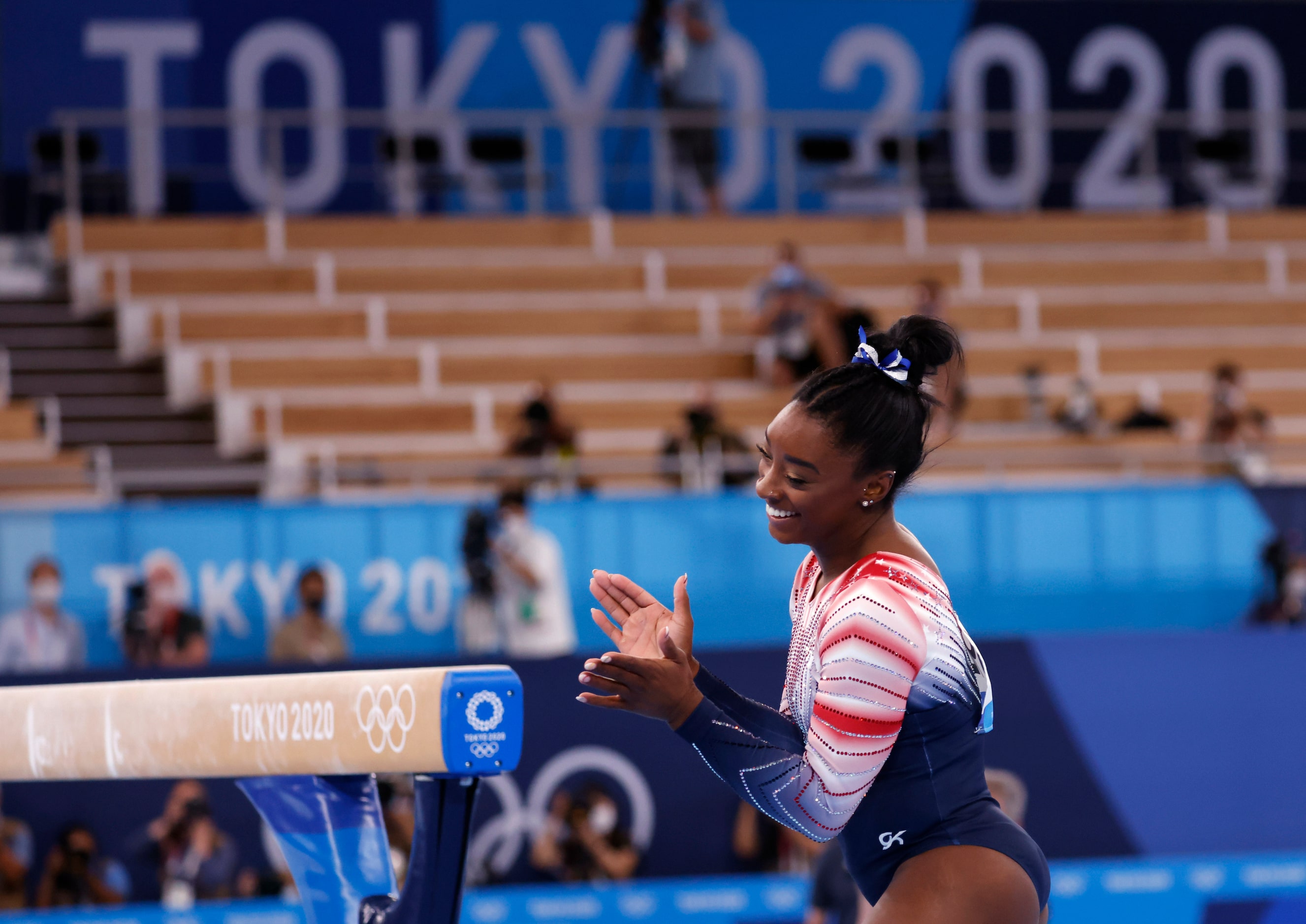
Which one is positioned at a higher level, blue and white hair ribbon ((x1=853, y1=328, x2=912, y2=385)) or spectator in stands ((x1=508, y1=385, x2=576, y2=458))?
blue and white hair ribbon ((x1=853, y1=328, x2=912, y2=385))

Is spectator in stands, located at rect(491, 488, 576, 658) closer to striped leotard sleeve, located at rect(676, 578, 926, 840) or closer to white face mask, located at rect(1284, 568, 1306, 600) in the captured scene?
white face mask, located at rect(1284, 568, 1306, 600)

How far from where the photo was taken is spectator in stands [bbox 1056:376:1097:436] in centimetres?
1114

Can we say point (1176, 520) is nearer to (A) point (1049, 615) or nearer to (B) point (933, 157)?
(A) point (1049, 615)

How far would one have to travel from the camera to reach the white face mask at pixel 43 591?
7.87 m

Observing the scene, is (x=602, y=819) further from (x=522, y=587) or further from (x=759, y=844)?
(x=522, y=587)

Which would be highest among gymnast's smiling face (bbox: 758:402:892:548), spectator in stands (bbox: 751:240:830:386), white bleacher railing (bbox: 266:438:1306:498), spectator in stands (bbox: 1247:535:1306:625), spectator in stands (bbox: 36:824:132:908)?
spectator in stands (bbox: 751:240:830:386)

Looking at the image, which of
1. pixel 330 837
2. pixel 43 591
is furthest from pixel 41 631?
pixel 330 837

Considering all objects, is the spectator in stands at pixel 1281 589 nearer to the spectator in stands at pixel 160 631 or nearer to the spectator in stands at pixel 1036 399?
the spectator in stands at pixel 1036 399

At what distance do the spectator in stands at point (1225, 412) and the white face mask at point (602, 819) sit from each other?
5205 millimetres

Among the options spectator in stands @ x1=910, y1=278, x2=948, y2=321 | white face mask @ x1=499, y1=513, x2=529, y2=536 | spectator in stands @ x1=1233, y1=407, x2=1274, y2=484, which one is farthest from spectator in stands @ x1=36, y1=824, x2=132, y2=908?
spectator in stands @ x1=1233, y1=407, x2=1274, y2=484

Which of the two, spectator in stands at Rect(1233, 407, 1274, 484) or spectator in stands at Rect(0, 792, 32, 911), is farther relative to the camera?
spectator in stands at Rect(1233, 407, 1274, 484)

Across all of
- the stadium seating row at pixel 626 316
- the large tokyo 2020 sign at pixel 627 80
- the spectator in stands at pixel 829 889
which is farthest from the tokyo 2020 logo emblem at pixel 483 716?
the large tokyo 2020 sign at pixel 627 80

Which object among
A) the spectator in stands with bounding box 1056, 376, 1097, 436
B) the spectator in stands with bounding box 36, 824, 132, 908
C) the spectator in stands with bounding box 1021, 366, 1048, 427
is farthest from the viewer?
the spectator in stands with bounding box 1021, 366, 1048, 427

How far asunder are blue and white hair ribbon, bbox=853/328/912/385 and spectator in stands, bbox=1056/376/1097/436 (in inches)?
352
